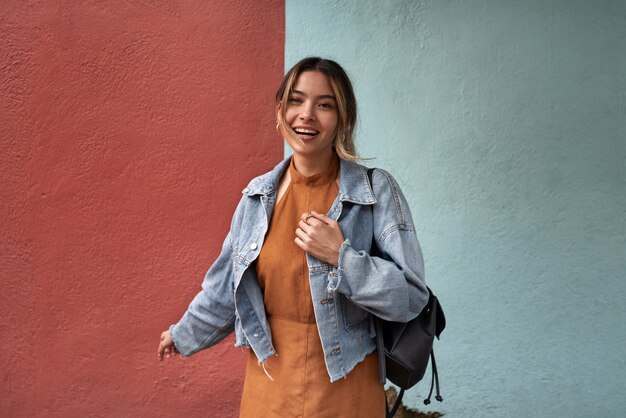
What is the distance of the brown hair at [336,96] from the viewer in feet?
6.27

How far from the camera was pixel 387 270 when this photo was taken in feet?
5.64

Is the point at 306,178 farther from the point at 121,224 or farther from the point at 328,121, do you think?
the point at 121,224

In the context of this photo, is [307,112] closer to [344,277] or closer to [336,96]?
[336,96]

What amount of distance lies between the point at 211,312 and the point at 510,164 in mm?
1759

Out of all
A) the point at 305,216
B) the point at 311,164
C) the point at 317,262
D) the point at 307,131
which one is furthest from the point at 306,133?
the point at 317,262

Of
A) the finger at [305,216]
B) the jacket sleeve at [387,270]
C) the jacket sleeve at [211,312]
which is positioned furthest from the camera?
the jacket sleeve at [211,312]

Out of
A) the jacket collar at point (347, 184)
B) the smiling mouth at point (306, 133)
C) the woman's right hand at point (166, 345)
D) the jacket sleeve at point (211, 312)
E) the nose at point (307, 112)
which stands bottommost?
the woman's right hand at point (166, 345)

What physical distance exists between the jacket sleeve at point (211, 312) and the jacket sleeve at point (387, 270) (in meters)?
0.46

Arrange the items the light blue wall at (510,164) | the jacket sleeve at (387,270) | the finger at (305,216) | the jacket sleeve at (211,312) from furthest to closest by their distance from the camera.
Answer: the light blue wall at (510,164), the jacket sleeve at (211,312), the finger at (305,216), the jacket sleeve at (387,270)

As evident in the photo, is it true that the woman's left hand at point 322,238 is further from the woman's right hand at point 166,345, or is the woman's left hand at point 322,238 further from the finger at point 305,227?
the woman's right hand at point 166,345

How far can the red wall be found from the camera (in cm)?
320

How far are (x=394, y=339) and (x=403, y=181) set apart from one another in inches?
55.6

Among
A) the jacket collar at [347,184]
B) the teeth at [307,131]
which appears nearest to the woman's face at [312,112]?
the teeth at [307,131]

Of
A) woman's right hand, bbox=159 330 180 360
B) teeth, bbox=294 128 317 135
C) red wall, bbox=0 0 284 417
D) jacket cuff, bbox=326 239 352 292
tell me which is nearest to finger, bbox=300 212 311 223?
jacket cuff, bbox=326 239 352 292
